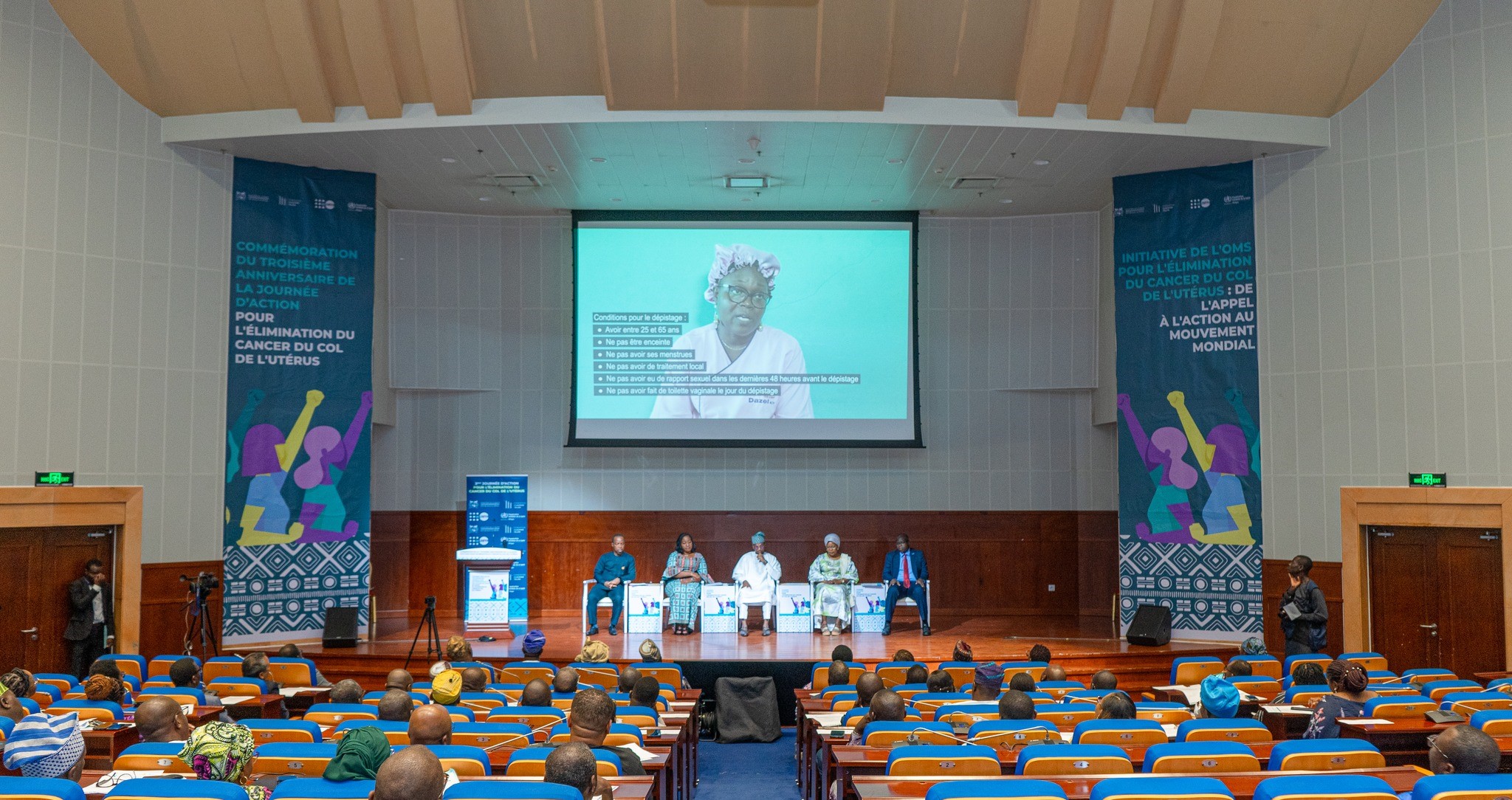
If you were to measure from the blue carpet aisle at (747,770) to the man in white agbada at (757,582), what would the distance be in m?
3.19

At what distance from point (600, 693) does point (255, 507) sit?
9532 mm

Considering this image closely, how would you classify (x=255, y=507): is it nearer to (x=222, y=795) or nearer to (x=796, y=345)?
(x=796, y=345)

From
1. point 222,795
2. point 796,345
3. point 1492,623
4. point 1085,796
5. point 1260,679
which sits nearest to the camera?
point 222,795

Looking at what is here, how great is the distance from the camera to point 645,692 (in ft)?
24.5

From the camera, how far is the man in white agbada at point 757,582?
1413 centimetres

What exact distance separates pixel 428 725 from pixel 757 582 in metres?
9.62

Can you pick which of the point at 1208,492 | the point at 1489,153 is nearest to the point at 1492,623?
the point at 1208,492

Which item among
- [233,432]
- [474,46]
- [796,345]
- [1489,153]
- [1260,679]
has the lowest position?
[1260,679]

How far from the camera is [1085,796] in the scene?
423 centimetres

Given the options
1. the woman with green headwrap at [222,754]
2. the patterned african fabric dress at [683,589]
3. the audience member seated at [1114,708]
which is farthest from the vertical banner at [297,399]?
the audience member seated at [1114,708]

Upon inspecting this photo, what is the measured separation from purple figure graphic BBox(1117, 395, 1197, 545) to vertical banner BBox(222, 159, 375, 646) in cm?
939

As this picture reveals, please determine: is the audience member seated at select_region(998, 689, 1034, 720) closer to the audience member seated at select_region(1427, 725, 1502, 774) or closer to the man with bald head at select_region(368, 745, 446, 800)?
the audience member seated at select_region(1427, 725, 1502, 774)

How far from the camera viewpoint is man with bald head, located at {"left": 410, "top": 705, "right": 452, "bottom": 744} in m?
4.82

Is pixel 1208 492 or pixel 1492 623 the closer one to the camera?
pixel 1492 623
